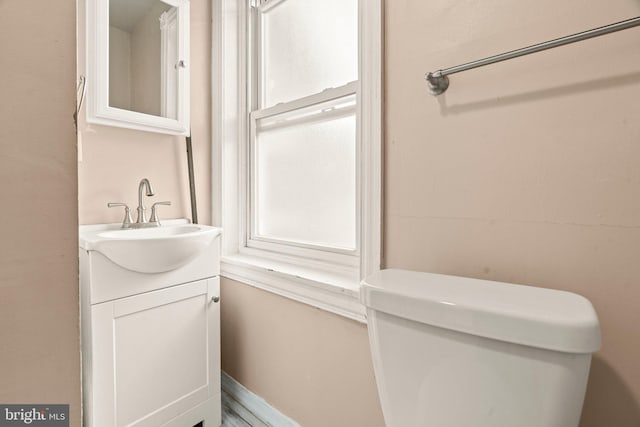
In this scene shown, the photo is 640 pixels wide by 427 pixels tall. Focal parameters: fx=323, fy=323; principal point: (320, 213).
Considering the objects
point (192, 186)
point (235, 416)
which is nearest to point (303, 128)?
point (192, 186)

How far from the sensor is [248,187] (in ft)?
5.32

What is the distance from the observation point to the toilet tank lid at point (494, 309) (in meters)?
0.49

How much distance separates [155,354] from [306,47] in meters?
1.33

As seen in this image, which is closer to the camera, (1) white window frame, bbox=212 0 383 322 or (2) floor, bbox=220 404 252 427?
(1) white window frame, bbox=212 0 383 322

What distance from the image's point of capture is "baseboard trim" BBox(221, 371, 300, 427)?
1273 millimetres

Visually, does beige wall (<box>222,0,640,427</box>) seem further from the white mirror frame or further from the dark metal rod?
the white mirror frame

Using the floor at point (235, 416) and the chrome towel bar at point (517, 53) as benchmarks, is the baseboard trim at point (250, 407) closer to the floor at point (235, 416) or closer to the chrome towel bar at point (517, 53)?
the floor at point (235, 416)

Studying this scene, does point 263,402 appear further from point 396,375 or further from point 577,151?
point 577,151

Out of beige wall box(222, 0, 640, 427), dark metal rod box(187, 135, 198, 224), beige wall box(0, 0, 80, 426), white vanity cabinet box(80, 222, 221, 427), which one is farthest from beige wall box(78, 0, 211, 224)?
beige wall box(0, 0, 80, 426)

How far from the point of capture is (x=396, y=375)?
0.65 m

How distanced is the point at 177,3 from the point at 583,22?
1.56 m

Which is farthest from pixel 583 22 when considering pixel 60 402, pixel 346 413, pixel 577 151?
pixel 346 413

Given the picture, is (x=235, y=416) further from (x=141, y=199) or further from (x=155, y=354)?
(x=141, y=199)

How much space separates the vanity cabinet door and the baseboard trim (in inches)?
6.4
